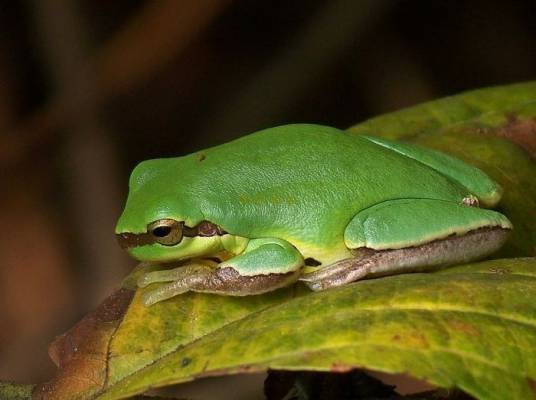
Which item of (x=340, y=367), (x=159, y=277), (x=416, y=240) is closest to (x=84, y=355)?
(x=159, y=277)

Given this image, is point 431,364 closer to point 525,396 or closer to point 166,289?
point 525,396

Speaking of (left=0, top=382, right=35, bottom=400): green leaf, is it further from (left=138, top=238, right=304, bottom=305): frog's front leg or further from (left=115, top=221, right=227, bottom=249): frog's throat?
(left=115, top=221, right=227, bottom=249): frog's throat

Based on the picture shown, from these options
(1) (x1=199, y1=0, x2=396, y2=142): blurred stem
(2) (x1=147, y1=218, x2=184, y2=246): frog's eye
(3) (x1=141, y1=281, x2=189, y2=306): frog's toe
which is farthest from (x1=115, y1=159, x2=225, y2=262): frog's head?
(1) (x1=199, y1=0, x2=396, y2=142): blurred stem

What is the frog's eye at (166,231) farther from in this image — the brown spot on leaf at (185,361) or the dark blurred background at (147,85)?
the dark blurred background at (147,85)

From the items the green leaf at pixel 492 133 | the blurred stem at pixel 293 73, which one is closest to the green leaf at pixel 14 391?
the green leaf at pixel 492 133

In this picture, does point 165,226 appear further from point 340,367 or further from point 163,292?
point 340,367

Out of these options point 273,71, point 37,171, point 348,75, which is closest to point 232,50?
point 273,71
